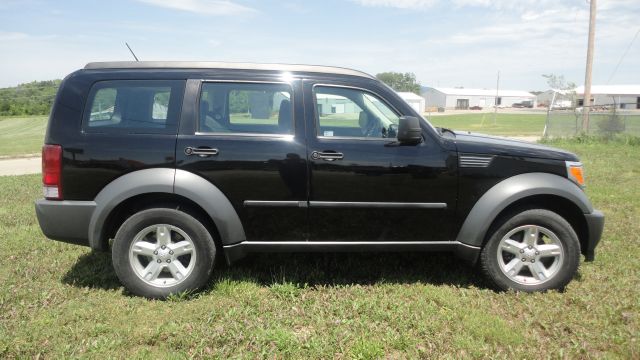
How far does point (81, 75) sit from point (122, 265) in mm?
1591

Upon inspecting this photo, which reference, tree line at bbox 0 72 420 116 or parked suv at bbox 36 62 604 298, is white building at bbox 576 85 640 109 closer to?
tree line at bbox 0 72 420 116

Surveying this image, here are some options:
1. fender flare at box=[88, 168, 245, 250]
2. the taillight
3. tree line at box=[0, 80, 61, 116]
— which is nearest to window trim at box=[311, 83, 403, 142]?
fender flare at box=[88, 168, 245, 250]

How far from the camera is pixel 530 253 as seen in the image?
3844 millimetres

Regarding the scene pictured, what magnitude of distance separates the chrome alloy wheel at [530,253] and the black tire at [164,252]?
2.46m

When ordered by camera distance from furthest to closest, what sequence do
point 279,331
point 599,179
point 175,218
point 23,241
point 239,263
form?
point 599,179, point 23,241, point 239,263, point 175,218, point 279,331

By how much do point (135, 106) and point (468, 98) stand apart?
108 metres

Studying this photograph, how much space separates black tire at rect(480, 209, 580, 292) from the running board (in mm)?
165

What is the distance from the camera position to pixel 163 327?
3277 millimetres

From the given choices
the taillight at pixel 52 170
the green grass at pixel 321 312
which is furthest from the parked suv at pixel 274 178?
the green grass at pixel 321 312

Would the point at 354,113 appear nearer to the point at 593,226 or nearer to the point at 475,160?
the point at 475,160

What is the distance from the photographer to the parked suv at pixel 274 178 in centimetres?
362

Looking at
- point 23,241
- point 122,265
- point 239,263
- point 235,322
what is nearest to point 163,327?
point 235,322

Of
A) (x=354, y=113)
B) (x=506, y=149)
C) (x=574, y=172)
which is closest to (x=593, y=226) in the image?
(x=574, y=172)

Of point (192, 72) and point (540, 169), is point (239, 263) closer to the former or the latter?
point (192, 72)
